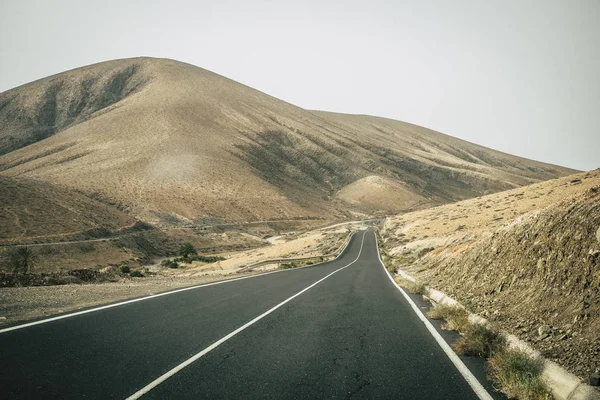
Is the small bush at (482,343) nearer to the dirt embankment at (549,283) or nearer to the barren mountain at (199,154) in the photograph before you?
the dirt embankment at (549,283)

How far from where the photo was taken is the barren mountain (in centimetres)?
8662

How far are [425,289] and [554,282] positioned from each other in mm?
5835

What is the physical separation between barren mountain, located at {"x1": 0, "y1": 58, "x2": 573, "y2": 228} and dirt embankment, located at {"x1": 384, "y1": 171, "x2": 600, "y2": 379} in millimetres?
68354

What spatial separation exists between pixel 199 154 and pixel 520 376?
109 m

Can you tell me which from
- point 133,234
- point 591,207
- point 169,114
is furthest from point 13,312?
point 169,114

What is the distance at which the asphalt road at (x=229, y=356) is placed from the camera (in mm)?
4160

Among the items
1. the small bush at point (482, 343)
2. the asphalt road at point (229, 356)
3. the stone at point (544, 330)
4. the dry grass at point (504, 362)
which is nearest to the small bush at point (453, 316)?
the dry grass at point (504, 362)

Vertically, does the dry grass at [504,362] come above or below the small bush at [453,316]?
above

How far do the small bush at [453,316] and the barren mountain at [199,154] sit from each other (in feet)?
225

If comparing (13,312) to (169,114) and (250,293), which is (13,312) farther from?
(169,114)

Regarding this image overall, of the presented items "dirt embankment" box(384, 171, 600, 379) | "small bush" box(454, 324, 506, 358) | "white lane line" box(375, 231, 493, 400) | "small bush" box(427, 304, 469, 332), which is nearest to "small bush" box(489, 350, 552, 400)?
"white lane line" box(375, 231, 493, 400)

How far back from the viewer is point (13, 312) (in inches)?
296

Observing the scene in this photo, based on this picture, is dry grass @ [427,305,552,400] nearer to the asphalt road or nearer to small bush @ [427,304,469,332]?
small bush @ [427,304,469,332]

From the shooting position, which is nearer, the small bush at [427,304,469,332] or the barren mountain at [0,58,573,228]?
the small bush at [427,304,469,332]
